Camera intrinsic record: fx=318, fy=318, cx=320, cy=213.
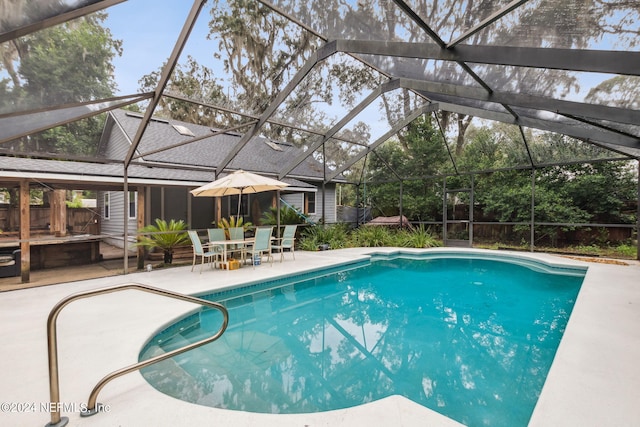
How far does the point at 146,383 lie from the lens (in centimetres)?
270

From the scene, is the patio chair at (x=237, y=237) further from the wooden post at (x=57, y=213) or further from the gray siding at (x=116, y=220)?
the wooden post at (x=57, y=213)

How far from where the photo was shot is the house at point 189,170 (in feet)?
31.6

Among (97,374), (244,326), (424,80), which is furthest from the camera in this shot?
(424,80)

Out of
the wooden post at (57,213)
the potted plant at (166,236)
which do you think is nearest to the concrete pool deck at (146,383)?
the potted plant at (166,236)

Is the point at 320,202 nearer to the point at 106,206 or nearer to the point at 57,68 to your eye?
the point at 106,206

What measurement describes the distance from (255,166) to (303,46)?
4735 millimetres

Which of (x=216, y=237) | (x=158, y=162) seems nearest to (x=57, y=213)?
(x=158, y=162)

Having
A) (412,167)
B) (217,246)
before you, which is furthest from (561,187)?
(217,246)

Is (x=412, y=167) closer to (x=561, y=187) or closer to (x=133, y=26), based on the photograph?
(x=561, y=187)

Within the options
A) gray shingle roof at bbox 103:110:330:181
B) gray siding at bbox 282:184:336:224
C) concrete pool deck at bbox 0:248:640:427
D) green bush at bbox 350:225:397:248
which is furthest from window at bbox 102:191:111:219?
green bush at bbox 350:225:397:248

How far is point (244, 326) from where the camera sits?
4754mm

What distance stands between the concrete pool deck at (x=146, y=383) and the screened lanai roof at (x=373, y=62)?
2.76 meters

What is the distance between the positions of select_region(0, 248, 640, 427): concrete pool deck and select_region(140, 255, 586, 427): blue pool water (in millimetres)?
349

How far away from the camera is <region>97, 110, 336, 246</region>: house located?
9.63m
